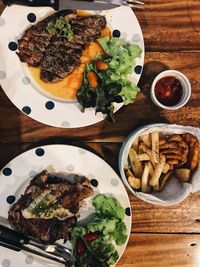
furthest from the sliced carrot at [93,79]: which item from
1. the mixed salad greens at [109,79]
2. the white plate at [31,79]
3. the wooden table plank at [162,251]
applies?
the wooden table plank at [162,251]

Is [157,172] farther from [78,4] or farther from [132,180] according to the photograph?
[78,4]

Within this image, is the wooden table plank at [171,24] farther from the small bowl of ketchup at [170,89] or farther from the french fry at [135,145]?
the french fry at [135,145]

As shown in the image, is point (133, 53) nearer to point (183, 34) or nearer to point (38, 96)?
point (183, 34)

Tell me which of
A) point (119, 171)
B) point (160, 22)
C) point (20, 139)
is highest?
point (160, 22)

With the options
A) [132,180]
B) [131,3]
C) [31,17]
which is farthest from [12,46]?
[132,180]

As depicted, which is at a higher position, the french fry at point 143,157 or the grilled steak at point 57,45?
the grilled steak at point 57,45

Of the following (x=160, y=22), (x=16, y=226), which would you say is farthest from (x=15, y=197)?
(x=160, y=22)
